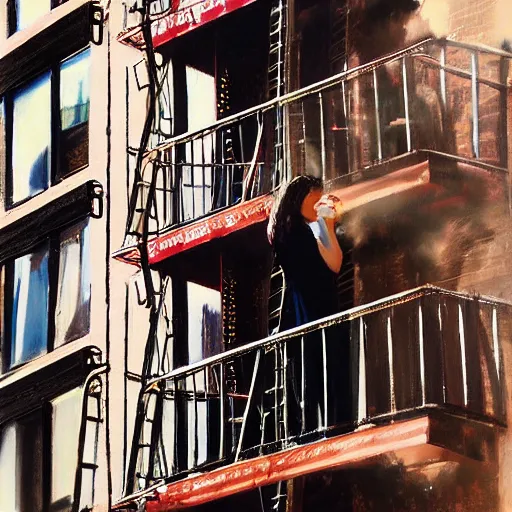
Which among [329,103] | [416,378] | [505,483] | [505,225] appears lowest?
[505,483]

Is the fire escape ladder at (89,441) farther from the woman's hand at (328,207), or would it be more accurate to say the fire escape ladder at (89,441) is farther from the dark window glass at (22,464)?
the woman's hand at (328,207)

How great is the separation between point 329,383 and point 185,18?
1383 millimetres

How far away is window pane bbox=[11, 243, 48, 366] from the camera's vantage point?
529 cm

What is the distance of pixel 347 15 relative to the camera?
452 cm

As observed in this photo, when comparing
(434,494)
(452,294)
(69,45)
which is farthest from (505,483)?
(69,45)

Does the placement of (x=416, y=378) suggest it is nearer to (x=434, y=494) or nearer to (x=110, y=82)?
(x=434, y=494)

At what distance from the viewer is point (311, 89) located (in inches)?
178

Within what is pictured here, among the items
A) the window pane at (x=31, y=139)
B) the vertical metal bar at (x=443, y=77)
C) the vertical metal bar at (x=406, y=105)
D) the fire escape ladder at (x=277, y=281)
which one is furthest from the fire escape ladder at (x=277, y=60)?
the window pane at (x=31, y=139)

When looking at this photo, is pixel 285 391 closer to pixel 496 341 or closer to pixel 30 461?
pixel 496 341

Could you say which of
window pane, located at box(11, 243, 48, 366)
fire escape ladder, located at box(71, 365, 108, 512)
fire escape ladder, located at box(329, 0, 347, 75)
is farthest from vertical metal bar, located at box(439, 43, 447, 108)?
window pane, located at box(11, 243, 48, 366)

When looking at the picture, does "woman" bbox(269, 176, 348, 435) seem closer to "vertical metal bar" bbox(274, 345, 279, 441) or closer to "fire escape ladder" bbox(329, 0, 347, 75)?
"vertical metal bar" bbox(274, 345, 279, 441)

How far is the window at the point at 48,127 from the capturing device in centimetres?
536

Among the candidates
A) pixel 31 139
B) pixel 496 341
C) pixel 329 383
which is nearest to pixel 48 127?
pixel 31 139

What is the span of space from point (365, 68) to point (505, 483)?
127 cm
